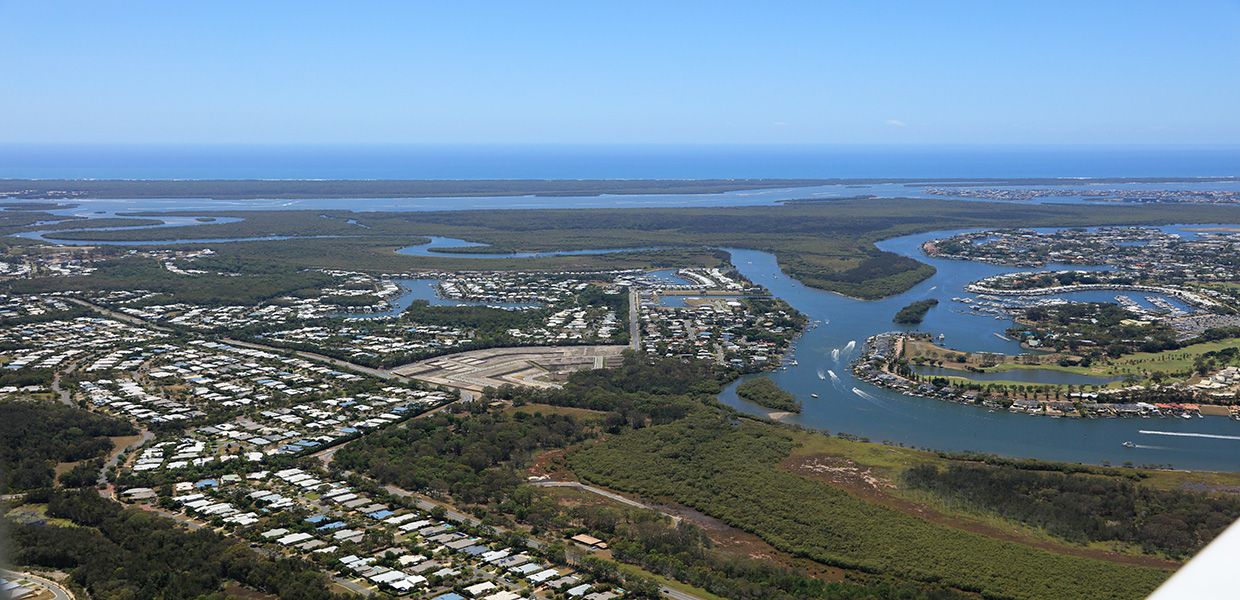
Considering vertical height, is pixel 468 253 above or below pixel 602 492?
above

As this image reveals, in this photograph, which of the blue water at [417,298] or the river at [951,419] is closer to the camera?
the river at [951,419]

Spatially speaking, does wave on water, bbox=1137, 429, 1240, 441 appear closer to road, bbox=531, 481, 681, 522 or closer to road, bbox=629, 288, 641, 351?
road, bbox=531, 481, 681, 522

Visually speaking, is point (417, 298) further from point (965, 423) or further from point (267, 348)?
point (965, 423)

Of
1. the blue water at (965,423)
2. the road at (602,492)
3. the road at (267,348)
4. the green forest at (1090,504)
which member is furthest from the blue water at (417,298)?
the green forest at (1090,504)

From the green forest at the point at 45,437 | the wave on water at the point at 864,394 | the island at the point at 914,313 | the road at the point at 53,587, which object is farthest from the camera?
the island at the point at 914,313

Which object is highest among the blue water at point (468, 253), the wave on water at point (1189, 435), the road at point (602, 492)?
the blue water at point (468, 253)

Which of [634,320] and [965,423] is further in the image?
[634,320]

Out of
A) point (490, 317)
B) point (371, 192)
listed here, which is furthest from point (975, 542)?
point (371, 192)

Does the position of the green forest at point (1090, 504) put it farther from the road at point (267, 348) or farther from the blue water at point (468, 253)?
the blue water at point (468, 253)

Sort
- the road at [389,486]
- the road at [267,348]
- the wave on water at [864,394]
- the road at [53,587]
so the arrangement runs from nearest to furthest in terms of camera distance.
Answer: the road at [53,587] < the road at [389,486] < the wave on water at [864,394] < the road at [267,348]

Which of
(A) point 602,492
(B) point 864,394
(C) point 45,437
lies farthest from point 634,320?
(C) point 45,437

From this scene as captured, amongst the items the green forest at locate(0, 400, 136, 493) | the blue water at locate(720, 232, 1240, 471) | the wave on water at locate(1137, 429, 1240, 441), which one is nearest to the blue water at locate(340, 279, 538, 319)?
the blue water at locate(720, 232, 1240, 471)
